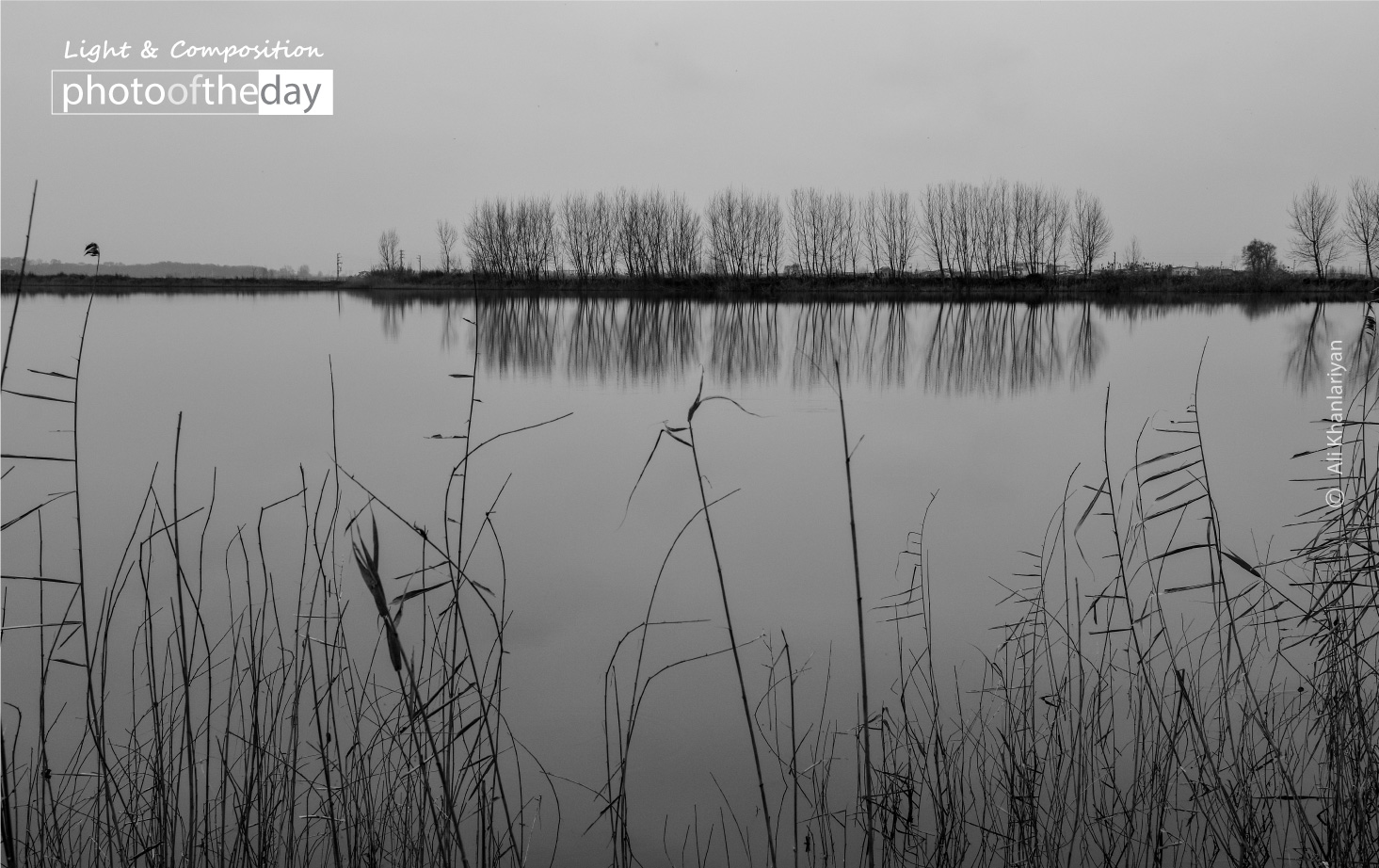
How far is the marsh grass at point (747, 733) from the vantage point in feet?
6.07

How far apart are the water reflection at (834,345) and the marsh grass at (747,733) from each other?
3.96 m

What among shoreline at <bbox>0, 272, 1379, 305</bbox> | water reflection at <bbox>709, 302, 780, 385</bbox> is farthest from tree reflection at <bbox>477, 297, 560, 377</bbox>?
shoreline at <bbox>0, 272, 1379, 305</bbox>

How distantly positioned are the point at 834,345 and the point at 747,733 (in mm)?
12967

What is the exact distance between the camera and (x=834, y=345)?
Answer: 1565cm

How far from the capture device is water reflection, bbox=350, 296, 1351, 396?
12.3 meters

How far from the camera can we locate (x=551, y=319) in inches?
950

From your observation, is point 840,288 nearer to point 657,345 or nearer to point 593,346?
point 657,345

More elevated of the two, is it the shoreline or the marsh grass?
the shoreline

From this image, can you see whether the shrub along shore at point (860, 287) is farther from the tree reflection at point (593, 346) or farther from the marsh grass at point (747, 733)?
the marsh grass at point (747, 733)

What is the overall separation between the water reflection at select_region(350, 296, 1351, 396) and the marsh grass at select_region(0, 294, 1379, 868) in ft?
13.0

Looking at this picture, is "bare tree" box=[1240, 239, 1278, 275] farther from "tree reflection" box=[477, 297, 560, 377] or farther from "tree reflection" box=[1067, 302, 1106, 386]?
"tree reflection" box=[477, 297, 560, 377]

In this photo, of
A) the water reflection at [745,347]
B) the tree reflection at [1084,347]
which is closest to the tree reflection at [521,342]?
the water reflection at [745,347]

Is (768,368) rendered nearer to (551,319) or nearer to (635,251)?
(551,319)

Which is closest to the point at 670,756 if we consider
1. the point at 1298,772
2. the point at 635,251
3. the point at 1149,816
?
the point at 1149,816
